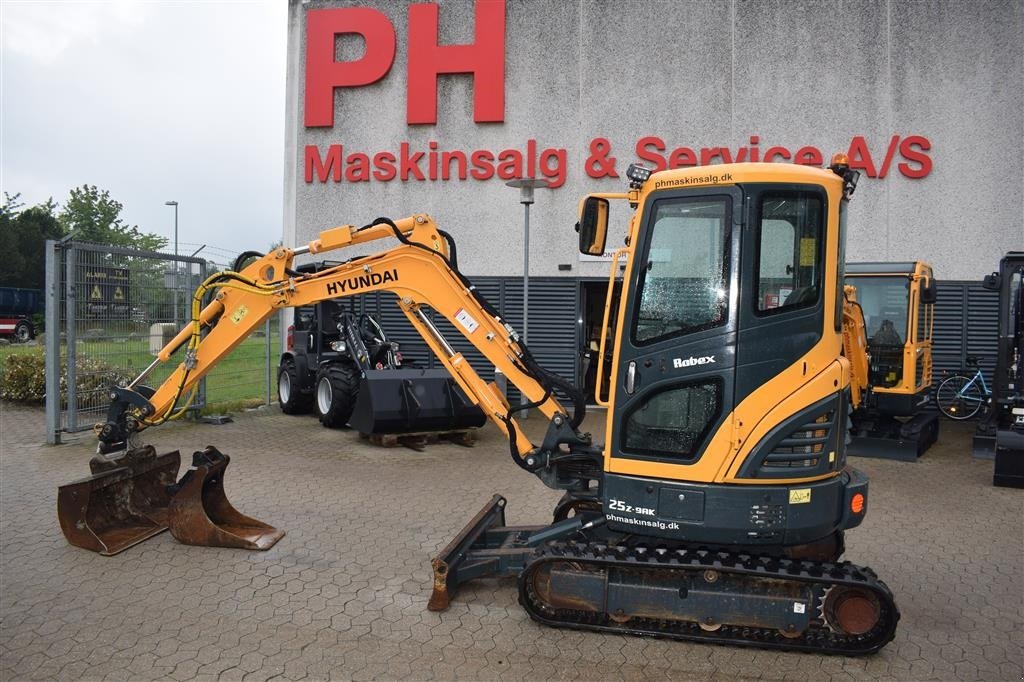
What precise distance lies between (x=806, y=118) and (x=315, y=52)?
29.6 ft

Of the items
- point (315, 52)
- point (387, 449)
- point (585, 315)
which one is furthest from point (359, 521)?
point (315, 52)

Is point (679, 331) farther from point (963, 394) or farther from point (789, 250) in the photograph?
point (963, 394)

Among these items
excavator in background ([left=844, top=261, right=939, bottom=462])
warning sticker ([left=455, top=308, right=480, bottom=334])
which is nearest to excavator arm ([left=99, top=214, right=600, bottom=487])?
warning sticker ([left=455, top=308, right=480, bottom=334])

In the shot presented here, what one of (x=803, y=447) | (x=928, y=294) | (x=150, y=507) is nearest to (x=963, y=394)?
(x=928, y=294)

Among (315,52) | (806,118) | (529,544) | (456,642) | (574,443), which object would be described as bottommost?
(456,642)

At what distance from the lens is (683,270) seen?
4.85 m

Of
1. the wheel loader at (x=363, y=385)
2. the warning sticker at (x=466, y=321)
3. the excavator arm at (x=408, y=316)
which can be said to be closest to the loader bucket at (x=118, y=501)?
the excavator arm at (x=408, y=316)

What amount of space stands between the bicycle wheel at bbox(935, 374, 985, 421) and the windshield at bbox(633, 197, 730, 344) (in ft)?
35.6

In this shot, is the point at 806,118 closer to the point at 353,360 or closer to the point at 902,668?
the point at 353,360

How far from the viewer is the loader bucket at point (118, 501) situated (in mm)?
6492

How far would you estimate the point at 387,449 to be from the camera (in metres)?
10.8

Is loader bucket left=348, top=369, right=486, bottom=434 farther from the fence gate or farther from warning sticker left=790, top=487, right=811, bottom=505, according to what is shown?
warning sticker left=790, top=487, right=811, bottom=505

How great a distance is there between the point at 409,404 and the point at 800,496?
6.78 meters

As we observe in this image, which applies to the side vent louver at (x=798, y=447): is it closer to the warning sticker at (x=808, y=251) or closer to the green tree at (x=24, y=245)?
the warning sticker at (x=808, y=251)
